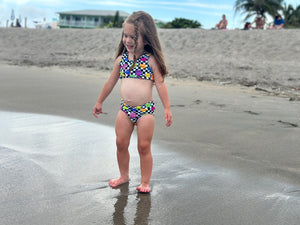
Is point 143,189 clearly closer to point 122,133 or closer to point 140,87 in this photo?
point 122,133

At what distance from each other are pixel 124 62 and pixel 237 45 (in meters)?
10.6

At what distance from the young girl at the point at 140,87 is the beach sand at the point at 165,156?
0.24 metres

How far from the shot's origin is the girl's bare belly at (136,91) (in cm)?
268

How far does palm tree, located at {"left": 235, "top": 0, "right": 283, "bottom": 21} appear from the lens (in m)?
22.9

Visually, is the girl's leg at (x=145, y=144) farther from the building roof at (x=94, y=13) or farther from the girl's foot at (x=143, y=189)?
the building roof at (x=94, y=13)

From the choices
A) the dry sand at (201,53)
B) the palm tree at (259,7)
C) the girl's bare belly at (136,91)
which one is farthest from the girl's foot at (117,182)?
the palm tree at (259,7)

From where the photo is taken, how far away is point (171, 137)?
399 centimetres

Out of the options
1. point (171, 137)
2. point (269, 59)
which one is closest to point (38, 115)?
point (171, 137)

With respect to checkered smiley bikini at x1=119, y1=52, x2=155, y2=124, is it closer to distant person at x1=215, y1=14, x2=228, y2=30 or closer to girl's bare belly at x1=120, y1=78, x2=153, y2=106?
girl's bare belly at x1=120, y1=78, x2=153, y2=106

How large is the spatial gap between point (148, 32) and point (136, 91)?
0.45 metres

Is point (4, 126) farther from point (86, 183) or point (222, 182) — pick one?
point (222, 182)

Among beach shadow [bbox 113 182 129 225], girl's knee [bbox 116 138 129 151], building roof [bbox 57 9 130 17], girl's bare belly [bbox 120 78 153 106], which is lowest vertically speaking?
beach shadow [bbox 113 182 129 225]

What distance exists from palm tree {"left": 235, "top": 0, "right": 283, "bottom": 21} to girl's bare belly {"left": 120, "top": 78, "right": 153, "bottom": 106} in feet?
67.3

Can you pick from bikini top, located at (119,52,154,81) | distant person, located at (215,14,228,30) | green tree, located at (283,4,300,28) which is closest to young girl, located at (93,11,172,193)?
bikini top, located at (119,52,154,81)
